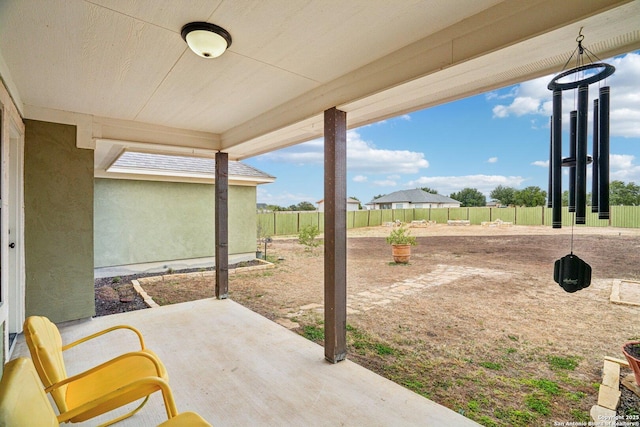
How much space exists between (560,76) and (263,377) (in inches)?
124

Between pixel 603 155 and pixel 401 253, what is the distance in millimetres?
7427

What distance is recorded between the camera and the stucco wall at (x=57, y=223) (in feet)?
12.7

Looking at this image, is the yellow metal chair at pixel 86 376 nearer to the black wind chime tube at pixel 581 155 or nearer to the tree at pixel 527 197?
the black wind chime tube at pixel 581 155

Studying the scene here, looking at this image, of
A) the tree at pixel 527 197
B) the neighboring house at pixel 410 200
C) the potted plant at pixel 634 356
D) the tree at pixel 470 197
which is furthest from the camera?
the neighboring house at pixel 410 200

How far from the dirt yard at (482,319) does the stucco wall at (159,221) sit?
2.11 m

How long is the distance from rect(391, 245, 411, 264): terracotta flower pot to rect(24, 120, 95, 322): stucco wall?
717 cm

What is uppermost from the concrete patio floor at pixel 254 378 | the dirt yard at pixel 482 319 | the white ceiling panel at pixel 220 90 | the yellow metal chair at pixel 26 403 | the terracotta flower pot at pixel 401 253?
the white ceiling panel at pixel 220 90

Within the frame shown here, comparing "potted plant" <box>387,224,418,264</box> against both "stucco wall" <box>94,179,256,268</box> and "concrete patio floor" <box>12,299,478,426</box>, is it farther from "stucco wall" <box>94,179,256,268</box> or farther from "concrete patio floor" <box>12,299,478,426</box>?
"concrete patio floor" <box>12,299,478,426</box>

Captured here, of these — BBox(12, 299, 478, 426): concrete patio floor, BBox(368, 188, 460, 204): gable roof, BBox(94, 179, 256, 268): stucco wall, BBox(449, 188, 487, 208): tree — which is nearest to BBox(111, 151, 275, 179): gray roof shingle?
BBox(94, 179, 256, 268): stucco wall

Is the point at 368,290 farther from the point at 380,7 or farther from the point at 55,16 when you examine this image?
the point at 55,16

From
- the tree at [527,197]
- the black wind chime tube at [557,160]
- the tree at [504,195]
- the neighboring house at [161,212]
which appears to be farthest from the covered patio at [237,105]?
the tree at [504,195]

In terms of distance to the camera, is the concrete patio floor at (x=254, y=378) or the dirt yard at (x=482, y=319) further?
the dirt yard at (x=482, y=319)

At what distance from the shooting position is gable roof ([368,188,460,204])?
2634 centimetres

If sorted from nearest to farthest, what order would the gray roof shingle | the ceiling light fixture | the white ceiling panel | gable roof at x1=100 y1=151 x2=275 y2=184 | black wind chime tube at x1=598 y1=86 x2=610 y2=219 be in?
black wind chime tube at x1=598 y1=86 x2=610 y2=219
the ceiling light fixture
the white ceiling panel
gable roof at x1=100 y1=151 x2=275 y2=184
the gray roof shingle
